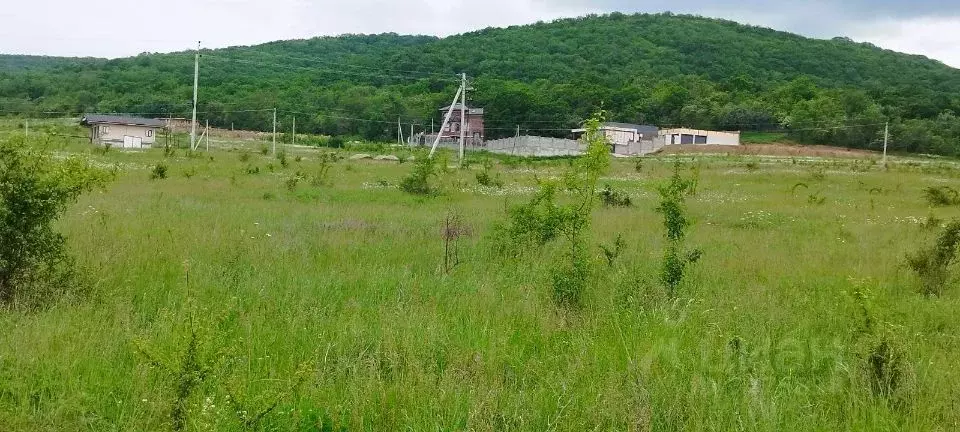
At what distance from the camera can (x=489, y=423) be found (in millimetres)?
3885

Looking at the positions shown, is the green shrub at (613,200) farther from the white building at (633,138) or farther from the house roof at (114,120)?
the house roof at (114,120)

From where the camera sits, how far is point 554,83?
9019 centimetres

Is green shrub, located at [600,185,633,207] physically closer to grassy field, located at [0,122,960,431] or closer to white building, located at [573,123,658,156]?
grassy field, located at [0,122,960,431]

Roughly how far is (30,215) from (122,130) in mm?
61518

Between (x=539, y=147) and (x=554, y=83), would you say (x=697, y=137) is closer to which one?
(x=554, y=83)

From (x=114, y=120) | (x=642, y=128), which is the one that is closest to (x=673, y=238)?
(x=114, y=120)

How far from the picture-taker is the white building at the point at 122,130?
2265 inches

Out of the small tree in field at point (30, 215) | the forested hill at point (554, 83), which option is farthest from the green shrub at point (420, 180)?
the forested hill at point (554, 83)

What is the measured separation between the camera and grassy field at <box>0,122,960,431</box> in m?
4.02

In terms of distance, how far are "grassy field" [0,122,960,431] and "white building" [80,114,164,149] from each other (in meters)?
54.5

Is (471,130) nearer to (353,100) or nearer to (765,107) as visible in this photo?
(353,100)

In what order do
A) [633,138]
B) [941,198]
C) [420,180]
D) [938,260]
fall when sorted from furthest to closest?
1. [633,138]
2. [941,198]
3. [420,180]
4. [938,260]

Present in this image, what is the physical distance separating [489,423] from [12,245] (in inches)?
182

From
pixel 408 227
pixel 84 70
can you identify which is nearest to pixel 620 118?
pixel 84 70
